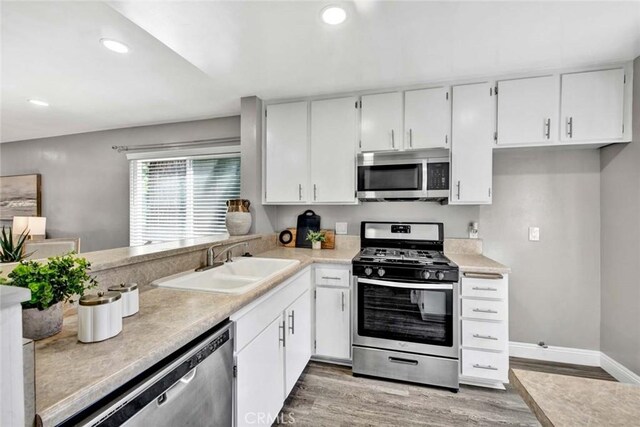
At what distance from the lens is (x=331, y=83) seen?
92.6 inches

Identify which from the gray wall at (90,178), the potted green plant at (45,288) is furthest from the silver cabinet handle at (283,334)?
the gray wall at (90,178)

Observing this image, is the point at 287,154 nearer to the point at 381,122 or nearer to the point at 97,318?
the point at 381,122

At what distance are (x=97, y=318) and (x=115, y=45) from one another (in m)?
1.94

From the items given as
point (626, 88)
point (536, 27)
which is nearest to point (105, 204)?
point (536, 27)

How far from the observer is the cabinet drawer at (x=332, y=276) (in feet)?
7.26

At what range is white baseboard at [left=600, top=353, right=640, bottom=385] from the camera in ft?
6.29

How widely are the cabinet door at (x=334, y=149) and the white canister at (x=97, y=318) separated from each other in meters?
1.94

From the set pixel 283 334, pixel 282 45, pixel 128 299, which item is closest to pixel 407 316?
pixel 283 334

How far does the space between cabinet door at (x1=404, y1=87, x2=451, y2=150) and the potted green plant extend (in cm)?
232

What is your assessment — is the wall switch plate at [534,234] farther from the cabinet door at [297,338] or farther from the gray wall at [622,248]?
the cabinet door at [297,338]

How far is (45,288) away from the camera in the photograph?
2.51 feet

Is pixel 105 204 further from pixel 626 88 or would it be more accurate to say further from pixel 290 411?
pixel 626 88

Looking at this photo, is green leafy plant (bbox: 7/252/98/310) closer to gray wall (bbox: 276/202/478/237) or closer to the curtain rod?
gray wall (bbox: 276/202/478/237)

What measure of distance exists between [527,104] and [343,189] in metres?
1.63
